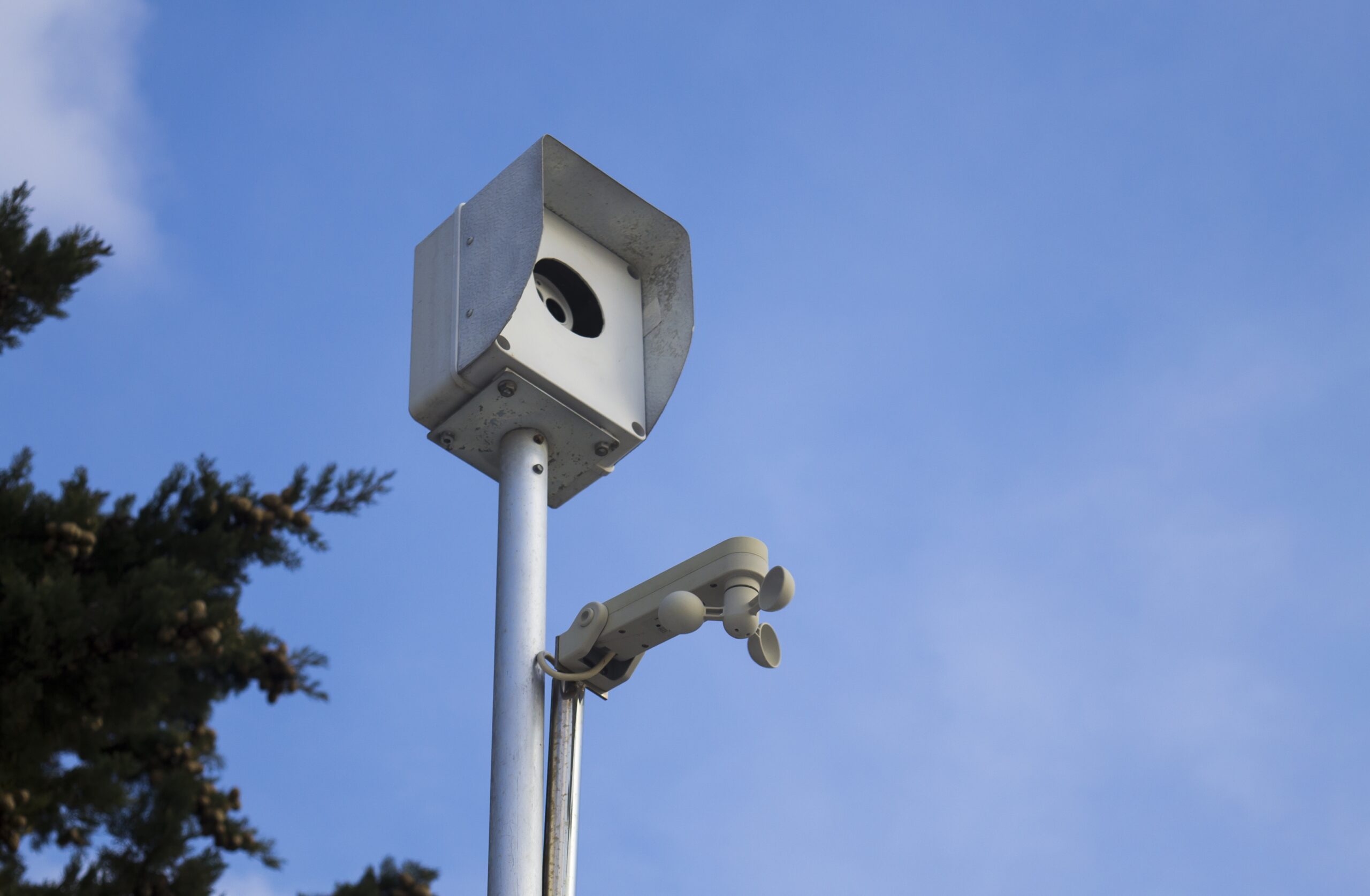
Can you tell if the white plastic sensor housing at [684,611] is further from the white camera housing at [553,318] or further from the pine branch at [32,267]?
the pine branch at [32,267]

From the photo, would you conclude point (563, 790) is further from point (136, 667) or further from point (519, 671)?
point (136, 667)

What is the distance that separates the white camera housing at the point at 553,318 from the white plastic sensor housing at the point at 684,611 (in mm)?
637

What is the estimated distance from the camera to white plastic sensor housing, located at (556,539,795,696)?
13.3 ft

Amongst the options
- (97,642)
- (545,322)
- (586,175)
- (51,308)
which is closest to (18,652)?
(97,642)

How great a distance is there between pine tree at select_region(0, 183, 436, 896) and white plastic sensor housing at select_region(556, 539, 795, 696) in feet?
4.24

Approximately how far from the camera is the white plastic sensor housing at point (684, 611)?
13.3ft

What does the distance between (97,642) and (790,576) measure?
1743 millimetres

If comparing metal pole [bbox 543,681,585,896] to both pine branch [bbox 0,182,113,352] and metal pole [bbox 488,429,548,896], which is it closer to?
metal pole [bbox 488,429,548,896]

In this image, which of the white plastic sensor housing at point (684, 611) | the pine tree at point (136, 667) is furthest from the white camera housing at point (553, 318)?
the pine tree at point (136, 667)

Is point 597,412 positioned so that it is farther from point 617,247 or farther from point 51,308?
point 51,308

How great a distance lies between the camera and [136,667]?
2711mm

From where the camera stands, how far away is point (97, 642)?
2.70m

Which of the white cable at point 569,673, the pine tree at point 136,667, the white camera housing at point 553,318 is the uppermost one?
the white camera housing at point 553,318

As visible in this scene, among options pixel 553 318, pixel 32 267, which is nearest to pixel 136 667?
pixel 32 267
